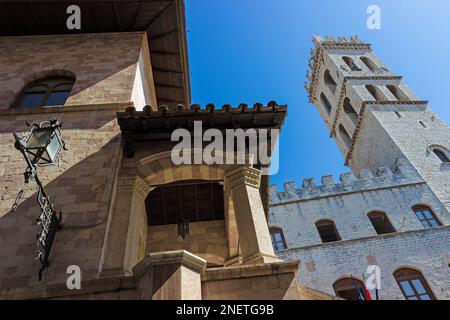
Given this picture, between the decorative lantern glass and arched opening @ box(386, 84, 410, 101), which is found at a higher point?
arched opening @ box(386, 84, 410, 101)

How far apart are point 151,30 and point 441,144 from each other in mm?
23831

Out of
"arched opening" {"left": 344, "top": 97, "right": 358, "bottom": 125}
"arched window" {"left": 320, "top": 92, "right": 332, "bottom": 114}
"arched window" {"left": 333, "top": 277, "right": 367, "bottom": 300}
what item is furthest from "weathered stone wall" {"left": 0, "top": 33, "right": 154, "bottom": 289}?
"arched window" {"left": 320, "top": 92, "right": 332, "bottom": 114}

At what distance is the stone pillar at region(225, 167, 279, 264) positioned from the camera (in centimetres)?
541

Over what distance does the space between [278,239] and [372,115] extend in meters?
15.3

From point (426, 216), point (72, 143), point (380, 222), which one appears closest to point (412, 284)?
point (380, 222)

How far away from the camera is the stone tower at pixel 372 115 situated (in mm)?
25703

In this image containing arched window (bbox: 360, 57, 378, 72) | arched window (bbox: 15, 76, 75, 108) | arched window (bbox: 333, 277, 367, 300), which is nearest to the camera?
arched window (bbox: 15, 76, 75, 108)

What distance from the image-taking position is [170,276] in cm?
404

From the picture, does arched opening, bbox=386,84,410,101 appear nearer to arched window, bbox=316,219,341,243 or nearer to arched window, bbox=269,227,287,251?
arched window, bbox=316,219,341,243

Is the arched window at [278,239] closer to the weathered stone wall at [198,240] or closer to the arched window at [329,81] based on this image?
the weathered stone wall at [198,240]

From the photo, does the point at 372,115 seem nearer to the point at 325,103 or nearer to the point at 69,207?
the point at 325,103

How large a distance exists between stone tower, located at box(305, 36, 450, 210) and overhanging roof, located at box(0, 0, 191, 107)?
1972cm

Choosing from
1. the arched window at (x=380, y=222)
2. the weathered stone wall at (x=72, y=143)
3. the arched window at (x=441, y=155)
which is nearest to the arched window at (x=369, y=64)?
the arched window at (x=441, y=155)

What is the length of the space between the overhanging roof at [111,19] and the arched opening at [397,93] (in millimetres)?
26149
